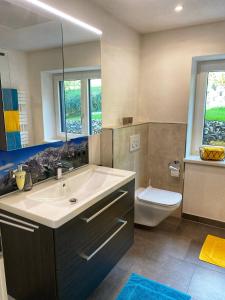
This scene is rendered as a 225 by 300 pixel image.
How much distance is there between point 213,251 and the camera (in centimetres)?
224

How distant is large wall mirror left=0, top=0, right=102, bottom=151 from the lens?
1.37 meters

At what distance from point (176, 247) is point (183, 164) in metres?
0.96

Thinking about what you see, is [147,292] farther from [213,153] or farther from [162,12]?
[162,12]

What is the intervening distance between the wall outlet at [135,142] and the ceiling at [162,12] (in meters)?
1.18

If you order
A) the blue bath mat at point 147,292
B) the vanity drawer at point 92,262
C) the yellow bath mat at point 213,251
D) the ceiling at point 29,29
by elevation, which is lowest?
the blue bath mat at point 147,292

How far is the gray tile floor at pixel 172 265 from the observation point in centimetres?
181

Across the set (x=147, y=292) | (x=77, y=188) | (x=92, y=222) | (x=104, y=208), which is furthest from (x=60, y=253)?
(x=147, y=292)

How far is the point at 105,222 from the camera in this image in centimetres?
160

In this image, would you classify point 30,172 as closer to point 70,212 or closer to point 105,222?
point 70,212

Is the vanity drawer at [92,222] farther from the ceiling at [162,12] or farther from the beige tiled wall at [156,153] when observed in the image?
the ceiling at [162,12]

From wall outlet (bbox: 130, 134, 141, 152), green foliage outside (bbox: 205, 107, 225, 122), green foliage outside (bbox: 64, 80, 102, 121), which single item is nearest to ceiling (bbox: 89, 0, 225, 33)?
green foliage outside (bbox: 64, 80, 102, 121)

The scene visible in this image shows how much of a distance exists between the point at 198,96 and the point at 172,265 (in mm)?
1914

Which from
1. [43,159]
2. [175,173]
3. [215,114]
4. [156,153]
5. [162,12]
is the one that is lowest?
[175,173]

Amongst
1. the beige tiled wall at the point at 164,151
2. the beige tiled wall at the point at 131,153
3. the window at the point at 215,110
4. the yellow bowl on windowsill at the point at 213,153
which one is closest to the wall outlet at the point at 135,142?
the beige tiled wall at the point at 131,153
